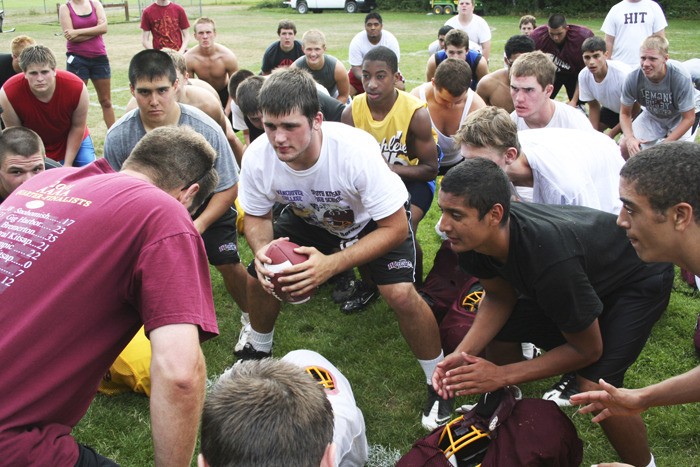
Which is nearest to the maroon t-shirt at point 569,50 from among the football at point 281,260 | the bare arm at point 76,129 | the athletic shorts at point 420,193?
the athletic shorts at point 420,193

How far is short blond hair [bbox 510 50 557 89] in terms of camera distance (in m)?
5.32

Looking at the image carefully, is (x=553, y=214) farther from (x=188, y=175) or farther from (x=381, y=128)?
(x=381, y=128)

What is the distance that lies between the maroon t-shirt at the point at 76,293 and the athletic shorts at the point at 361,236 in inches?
72.6

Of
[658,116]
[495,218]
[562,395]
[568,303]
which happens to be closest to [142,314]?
[495,218]

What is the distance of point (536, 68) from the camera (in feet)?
17.4

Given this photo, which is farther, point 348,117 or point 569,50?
point 569,50

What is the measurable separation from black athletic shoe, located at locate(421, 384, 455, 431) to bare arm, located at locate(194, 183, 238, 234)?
194cm

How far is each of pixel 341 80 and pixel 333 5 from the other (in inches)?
1216

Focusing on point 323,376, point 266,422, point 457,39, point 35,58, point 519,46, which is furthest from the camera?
point 457,39

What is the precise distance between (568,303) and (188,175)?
184 centimetres

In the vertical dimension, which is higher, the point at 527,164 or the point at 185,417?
the point at 527,164

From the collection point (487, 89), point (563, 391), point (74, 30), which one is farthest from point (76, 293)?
point (74, 30)

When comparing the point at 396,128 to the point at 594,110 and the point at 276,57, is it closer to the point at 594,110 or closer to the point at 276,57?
the point at 594,110

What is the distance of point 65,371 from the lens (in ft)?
7.65
